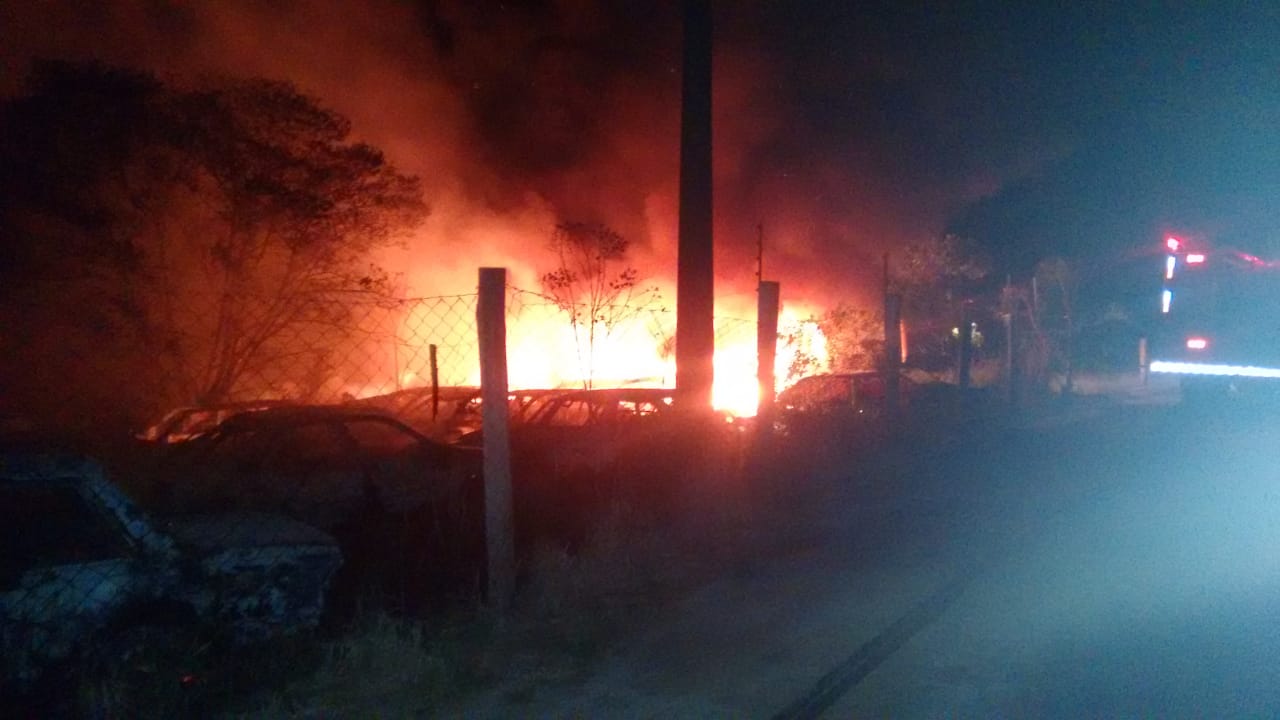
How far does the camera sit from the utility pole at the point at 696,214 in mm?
11641

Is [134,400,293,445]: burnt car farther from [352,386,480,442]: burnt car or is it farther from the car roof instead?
the car roof

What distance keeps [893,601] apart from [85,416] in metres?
10.8

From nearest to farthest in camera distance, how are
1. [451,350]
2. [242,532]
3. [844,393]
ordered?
[242,532] < [844,393] < [451,350]

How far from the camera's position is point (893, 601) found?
7.34 metres

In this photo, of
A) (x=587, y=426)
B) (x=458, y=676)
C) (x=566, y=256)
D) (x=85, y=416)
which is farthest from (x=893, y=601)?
(x=566, y=256)

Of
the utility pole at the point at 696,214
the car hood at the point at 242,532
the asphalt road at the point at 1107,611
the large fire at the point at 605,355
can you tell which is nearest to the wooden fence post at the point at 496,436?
the car hood at the point at 242,532

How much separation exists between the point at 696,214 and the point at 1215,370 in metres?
8.61

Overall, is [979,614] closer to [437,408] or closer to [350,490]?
[350,490]

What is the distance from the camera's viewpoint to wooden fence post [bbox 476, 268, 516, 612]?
6566mm

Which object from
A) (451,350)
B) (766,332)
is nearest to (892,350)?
(766,332)

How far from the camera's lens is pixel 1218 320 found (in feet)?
51.3

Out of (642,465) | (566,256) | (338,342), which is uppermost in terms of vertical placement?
(566,256)

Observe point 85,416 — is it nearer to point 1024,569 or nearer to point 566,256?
point 566,256

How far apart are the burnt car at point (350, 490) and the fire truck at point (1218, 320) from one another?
11.5 m
